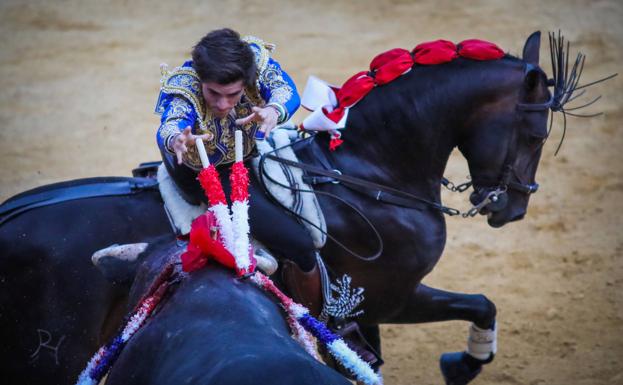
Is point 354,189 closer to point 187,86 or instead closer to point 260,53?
point 260,53

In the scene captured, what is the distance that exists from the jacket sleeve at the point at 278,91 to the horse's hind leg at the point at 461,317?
1431 millimetres

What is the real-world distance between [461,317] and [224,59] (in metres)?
2.23

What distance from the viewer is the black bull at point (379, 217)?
12.8ft

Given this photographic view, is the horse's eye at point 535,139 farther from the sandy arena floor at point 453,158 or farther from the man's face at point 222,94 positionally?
the sandy arena floor at point 453,158

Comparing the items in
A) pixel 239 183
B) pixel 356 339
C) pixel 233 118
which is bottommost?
pixel 356 339

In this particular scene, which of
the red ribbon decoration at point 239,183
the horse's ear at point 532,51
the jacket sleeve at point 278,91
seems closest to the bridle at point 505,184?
the horse's ear at point 532,51

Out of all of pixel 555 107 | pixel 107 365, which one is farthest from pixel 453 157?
pixel 107 365

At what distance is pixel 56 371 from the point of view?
3.94 m

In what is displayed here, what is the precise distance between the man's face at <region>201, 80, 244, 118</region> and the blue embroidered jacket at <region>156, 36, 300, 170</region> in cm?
10

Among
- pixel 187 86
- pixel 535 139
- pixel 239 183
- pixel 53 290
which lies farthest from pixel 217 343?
pixel 535 139

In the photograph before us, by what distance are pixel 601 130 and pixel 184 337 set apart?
249 inches

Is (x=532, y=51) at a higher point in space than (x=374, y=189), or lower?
higher

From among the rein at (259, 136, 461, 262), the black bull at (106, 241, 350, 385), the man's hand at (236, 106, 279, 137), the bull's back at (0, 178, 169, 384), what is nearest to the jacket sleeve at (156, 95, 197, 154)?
the man's hand at (236, 106, 279, 137)

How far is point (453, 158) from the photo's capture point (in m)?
7.80
